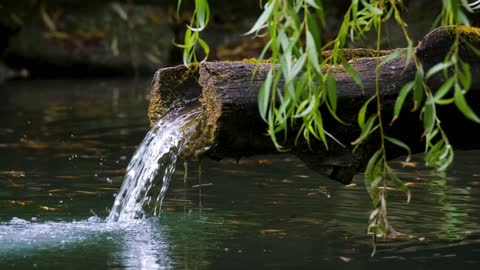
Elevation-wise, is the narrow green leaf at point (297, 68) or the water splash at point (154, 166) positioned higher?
the narrow green leaf at point (297, 68)

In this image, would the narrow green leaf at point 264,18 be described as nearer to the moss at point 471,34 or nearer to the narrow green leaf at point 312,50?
the narrow green leaf at point 312,50

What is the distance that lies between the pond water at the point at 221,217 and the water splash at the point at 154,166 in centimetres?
14

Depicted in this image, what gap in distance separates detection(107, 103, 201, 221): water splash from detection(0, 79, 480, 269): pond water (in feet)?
0.46

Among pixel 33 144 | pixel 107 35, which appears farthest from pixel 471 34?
pixel 107 35

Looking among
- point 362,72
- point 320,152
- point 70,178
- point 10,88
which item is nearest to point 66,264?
point 320,152

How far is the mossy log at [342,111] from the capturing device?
486cm

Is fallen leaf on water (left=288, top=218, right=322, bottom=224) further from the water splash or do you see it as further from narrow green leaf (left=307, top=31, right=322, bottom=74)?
narrow green leaf (left=307, top=31, right=322, bottom=74)

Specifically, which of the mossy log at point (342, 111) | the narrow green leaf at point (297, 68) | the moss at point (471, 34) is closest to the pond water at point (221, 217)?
the mossy log at point (342, 111)

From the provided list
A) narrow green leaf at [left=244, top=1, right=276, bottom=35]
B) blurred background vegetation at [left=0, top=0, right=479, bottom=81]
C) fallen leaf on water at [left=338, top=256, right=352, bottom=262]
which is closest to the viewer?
narrow green leaf at [left=244, top=1, right=276, bottom=35]

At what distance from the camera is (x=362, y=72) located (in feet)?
16.4

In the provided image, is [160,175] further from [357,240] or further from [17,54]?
[17,54]

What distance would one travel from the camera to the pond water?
191 inches

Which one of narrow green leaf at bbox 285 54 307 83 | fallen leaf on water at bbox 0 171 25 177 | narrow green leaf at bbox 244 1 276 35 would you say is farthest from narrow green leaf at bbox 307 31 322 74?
fallen leaf on water at bbox 0 171 25 177

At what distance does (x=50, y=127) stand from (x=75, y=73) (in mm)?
8984
